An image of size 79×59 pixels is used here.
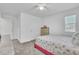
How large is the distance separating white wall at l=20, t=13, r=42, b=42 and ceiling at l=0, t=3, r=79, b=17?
8 cm

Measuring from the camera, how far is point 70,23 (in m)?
1.29

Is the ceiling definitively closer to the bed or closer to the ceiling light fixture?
the ceiling light fixture

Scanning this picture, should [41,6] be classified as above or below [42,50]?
above

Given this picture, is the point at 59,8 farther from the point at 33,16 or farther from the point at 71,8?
the point at 33,16

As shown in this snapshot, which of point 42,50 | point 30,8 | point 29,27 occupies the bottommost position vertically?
point 42,50

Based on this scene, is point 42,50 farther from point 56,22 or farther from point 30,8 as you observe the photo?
point 30,8

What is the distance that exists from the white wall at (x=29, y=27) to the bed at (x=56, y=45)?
10cm

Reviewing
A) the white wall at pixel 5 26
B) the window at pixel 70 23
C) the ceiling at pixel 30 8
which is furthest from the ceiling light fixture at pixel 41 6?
the white wall at pixel 5 26

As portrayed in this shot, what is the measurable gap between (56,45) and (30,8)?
23.3 inches

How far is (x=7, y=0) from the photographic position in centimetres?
127

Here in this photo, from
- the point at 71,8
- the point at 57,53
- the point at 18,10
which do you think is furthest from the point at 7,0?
the point at 57,53

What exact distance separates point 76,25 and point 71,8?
22 cm

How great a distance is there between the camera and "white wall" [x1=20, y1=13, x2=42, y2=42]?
1.34 m

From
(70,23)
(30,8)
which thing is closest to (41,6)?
(30,8)
